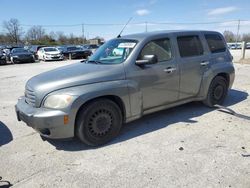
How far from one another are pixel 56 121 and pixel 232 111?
3.86m

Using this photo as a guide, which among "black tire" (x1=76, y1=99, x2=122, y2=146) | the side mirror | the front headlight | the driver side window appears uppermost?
the driver side window

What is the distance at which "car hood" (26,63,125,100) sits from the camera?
403 cm

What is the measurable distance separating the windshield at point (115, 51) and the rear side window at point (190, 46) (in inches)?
42.7

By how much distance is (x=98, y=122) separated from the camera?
14.2ft

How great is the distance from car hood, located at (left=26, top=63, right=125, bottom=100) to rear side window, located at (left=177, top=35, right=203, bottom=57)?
157 centimetres

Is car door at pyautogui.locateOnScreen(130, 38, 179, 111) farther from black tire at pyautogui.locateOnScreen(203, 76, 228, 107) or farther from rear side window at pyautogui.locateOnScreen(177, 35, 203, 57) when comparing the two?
black tire at pyautogui.locateOnScreen(203, 76, 228, 107)

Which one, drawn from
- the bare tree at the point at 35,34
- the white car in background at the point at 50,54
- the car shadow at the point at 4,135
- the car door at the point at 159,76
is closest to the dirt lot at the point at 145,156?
the car shadow at the point at 4,135

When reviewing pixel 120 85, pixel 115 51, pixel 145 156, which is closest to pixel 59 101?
pixel 120 85

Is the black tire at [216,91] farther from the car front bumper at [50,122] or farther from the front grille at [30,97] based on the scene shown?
the front grille at [30,97]

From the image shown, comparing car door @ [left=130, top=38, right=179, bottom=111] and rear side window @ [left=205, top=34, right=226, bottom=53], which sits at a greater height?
rear side window @ [left=205, top=34, right=226, bottom=53]

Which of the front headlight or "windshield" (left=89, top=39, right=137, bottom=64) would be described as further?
"windshield" (left=89, top=39, right=137, bottom=64)

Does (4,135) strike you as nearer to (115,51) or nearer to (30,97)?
(30,97)

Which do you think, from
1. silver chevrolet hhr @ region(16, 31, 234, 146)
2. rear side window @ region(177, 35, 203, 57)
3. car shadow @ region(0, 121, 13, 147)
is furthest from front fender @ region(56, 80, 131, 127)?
rear side window @ region(177, 35, 203, 57)

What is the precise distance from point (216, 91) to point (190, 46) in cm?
137
